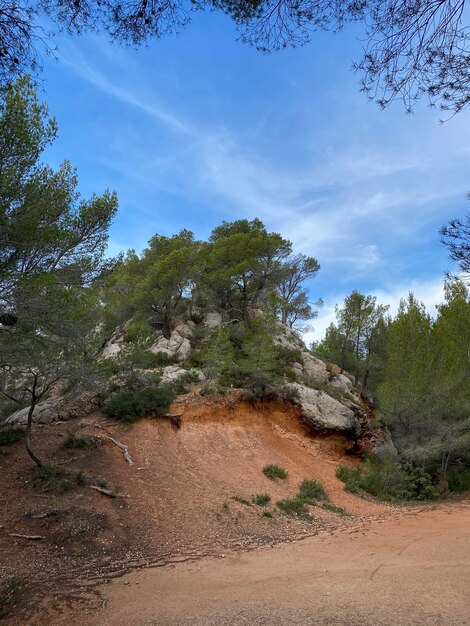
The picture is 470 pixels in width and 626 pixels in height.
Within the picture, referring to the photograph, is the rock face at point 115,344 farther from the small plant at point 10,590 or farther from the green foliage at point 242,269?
the small plant at point 10,590

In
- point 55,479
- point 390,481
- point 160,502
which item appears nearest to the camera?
point 55,479

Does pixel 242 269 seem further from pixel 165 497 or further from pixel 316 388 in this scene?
pixel 165 497

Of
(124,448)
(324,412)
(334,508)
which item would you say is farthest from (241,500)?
(324,412)

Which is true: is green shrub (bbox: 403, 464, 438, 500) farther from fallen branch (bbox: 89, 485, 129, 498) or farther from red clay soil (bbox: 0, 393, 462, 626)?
fallen branch (bbox: 89, 485, 129, 498)

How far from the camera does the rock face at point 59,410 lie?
46.8ft

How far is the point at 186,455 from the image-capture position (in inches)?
555

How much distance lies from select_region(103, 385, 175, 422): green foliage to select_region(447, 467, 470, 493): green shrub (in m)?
14.4

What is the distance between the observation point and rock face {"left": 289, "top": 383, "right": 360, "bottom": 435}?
19281 mm

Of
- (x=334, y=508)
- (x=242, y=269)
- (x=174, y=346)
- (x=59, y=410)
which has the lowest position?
(x=334, y=508)

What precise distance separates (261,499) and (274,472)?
2412 millimetres

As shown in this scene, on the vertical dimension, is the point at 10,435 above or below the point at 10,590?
above

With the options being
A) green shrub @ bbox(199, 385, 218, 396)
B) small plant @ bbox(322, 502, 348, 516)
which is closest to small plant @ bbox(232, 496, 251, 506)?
small plant @ bbox(322, 502, 348, 516)

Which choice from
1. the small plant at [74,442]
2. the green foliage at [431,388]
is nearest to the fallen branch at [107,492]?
the small plant at [74,442]

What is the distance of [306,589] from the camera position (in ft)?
19.6
